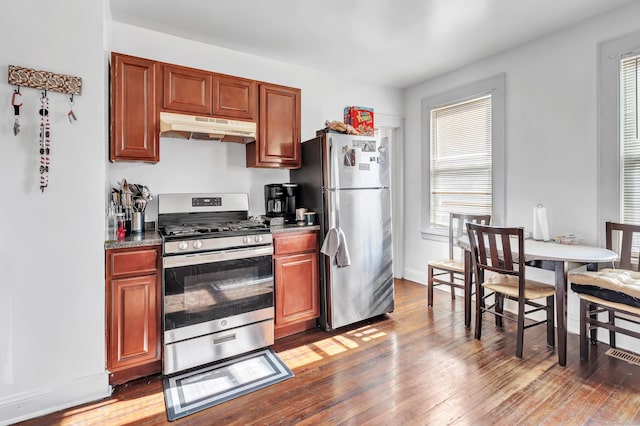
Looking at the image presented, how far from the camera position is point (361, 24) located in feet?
9.06

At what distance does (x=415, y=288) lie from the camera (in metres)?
4.19

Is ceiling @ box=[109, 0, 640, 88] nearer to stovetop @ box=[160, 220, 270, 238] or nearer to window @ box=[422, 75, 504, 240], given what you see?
window @ box=[422, 75, 504, 240]

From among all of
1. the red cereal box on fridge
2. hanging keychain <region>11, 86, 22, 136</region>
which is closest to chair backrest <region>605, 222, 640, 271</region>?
the red cereal box on fridge

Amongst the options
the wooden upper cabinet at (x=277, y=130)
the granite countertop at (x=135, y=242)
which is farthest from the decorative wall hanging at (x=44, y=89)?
the wooden upper cabinet at (x=277, y=130)

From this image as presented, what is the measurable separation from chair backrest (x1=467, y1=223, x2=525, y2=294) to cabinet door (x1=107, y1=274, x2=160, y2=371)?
94.9 inches

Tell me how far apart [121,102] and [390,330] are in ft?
9.35

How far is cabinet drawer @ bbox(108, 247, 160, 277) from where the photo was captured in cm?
209

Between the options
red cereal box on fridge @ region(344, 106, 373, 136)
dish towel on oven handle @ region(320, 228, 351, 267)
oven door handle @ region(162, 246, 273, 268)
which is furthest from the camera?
red cereal box on fridge @ region(344, 106, 373, 136)

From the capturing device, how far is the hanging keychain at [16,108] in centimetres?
180

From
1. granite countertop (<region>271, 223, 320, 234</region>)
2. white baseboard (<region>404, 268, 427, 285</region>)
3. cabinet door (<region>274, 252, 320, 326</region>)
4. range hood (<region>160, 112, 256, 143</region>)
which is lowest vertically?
white baseboard (<region>404, 268, 427, 285</region>)

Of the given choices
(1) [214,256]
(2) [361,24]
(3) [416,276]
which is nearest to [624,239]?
(3) [416,276]

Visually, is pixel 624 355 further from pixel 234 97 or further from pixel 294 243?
pixel 234 97

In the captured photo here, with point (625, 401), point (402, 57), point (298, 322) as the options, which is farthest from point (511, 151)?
point (298, 322)

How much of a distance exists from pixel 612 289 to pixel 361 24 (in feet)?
8.79
